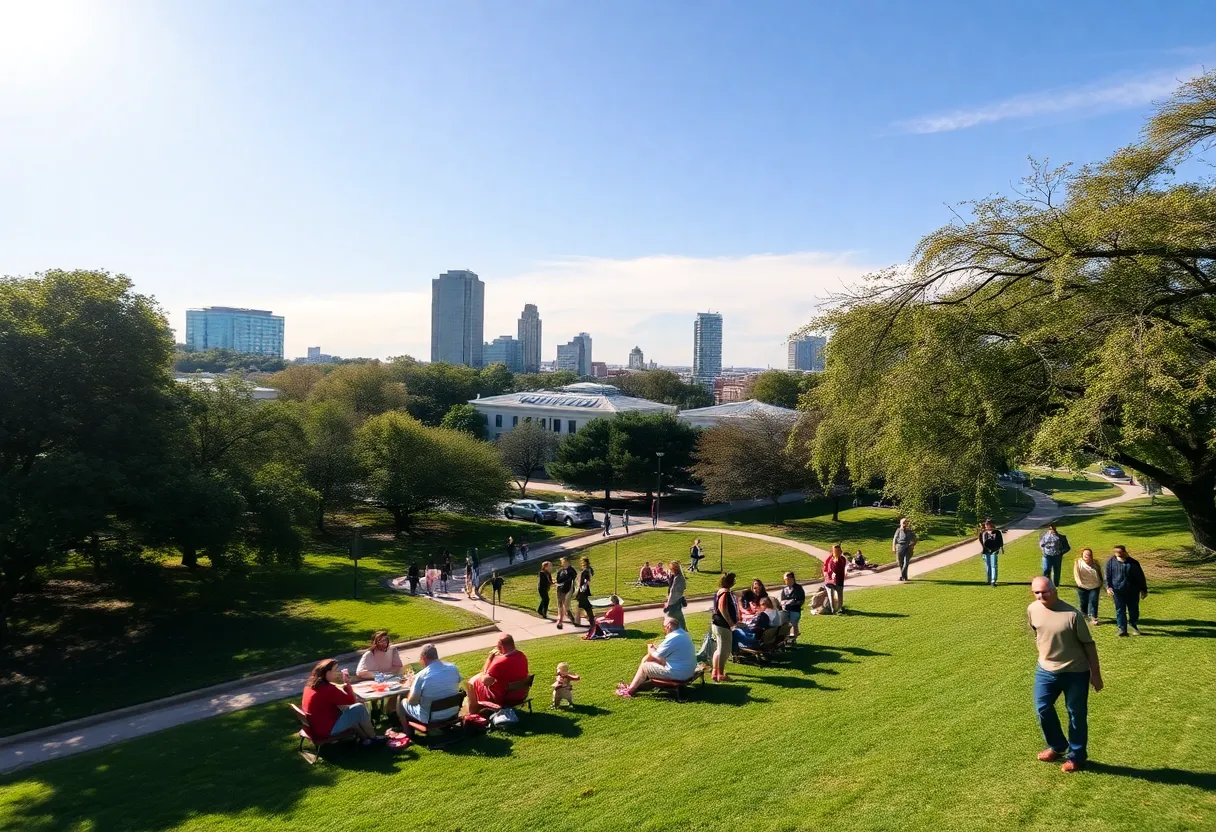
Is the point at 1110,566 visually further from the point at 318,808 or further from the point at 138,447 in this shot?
the point at 138,447

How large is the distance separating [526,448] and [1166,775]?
2229 inches

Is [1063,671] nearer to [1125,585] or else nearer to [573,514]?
[1125,585]

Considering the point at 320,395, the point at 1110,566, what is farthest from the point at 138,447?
the point at 320,395

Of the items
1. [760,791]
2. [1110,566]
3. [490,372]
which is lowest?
[760,791]

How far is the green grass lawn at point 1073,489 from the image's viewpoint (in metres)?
47.3

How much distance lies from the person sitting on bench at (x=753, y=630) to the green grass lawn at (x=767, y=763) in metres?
0.41

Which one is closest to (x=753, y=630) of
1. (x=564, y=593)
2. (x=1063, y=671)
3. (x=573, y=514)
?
(x=1063, y=671)

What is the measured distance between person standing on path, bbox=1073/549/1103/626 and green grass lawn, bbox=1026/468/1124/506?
115ft

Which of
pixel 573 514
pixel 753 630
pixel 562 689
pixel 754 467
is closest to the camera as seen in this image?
pixel 562 689

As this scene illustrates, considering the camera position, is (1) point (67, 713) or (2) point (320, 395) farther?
(2) point (320, 395)

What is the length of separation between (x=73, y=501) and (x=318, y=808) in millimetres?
13628

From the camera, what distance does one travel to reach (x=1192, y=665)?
30.5ft

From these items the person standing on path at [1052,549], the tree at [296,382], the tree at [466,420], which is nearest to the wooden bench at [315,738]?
the person standing on path at [1052,549]

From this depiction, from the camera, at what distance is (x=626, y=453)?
52.5 metres
